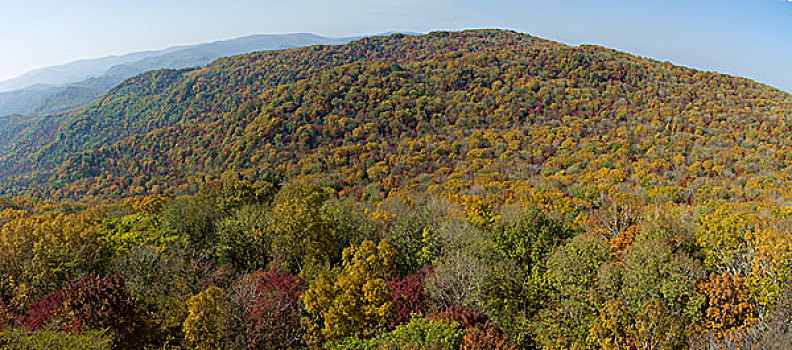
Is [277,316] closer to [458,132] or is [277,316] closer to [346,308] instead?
[346,308]

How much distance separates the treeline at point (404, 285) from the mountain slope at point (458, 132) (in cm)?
3890

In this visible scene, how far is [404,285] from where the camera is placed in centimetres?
2602

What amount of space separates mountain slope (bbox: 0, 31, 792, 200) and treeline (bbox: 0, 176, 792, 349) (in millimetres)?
38897

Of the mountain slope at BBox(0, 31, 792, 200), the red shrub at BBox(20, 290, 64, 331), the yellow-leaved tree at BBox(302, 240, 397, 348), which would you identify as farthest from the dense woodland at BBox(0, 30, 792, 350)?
the mountain slope at BBox(0, 31, 792, 200)

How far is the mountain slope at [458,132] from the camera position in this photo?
81.6 m

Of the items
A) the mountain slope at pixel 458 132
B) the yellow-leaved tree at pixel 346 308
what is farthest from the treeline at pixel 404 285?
the mountain slope at pixel 458 132

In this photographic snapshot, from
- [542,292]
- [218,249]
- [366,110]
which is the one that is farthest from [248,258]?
[366,110]

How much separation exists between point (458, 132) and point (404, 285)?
10057 cm

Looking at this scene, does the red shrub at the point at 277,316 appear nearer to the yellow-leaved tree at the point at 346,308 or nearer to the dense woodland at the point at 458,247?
the dense woodland at the point at 458,247

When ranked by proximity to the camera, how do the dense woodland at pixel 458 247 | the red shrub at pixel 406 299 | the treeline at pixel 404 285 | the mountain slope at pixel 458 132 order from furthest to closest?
the mountain slope at pixel 458 132 → the red shrub at pixel 406 299 → the dense woodland at pixel 458 247 → the treeline at pixel 404 285

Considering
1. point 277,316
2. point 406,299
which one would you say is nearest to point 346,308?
point 277,316

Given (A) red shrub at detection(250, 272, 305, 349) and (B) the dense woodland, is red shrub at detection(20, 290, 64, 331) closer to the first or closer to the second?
(B) the dense woodland

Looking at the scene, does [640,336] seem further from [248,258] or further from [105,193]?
[105,193]

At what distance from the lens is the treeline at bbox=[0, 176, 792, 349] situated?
19438 mm
